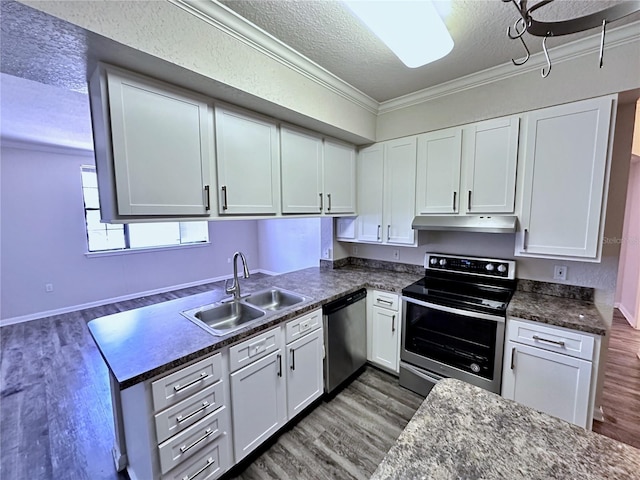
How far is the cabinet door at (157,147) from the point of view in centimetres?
138

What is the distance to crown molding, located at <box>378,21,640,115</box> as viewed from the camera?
1642 mm

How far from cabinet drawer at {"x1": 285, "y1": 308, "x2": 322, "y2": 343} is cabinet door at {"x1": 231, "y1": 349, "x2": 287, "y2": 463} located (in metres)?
0.15

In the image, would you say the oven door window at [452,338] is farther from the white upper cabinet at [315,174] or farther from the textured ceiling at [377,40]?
the textured ceiling at [377,40]

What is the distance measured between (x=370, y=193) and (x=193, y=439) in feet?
8.30

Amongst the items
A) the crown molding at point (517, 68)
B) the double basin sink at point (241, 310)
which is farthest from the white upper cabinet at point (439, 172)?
the double basin sink at point (241, 310)

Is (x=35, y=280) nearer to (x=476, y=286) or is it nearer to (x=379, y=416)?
(x=379, y=416)

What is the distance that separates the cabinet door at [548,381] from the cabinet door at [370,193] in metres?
1.54

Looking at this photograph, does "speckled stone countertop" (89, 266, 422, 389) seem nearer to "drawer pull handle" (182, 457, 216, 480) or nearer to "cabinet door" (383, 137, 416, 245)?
"cabinet door" (383, 137, 416, 245)

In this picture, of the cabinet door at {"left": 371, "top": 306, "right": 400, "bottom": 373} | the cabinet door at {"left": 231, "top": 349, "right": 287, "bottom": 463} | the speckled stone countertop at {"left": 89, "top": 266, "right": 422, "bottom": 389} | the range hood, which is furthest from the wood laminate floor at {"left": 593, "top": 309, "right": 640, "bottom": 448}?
the cabinet door at {"left": 231, "top": 349, "right": 287, "bottom": 463}

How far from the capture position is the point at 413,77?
2.21 meters

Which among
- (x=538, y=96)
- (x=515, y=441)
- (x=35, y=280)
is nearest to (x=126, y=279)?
(x=35, y=280)

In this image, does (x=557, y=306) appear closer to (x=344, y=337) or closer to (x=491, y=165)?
(x=491, y=165)

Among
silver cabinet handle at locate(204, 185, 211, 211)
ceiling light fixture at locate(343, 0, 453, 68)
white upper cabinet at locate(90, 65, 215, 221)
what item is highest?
ceiling light fixture at locate(343, 0, 453, 68)

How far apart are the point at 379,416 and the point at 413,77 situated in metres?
2.81
